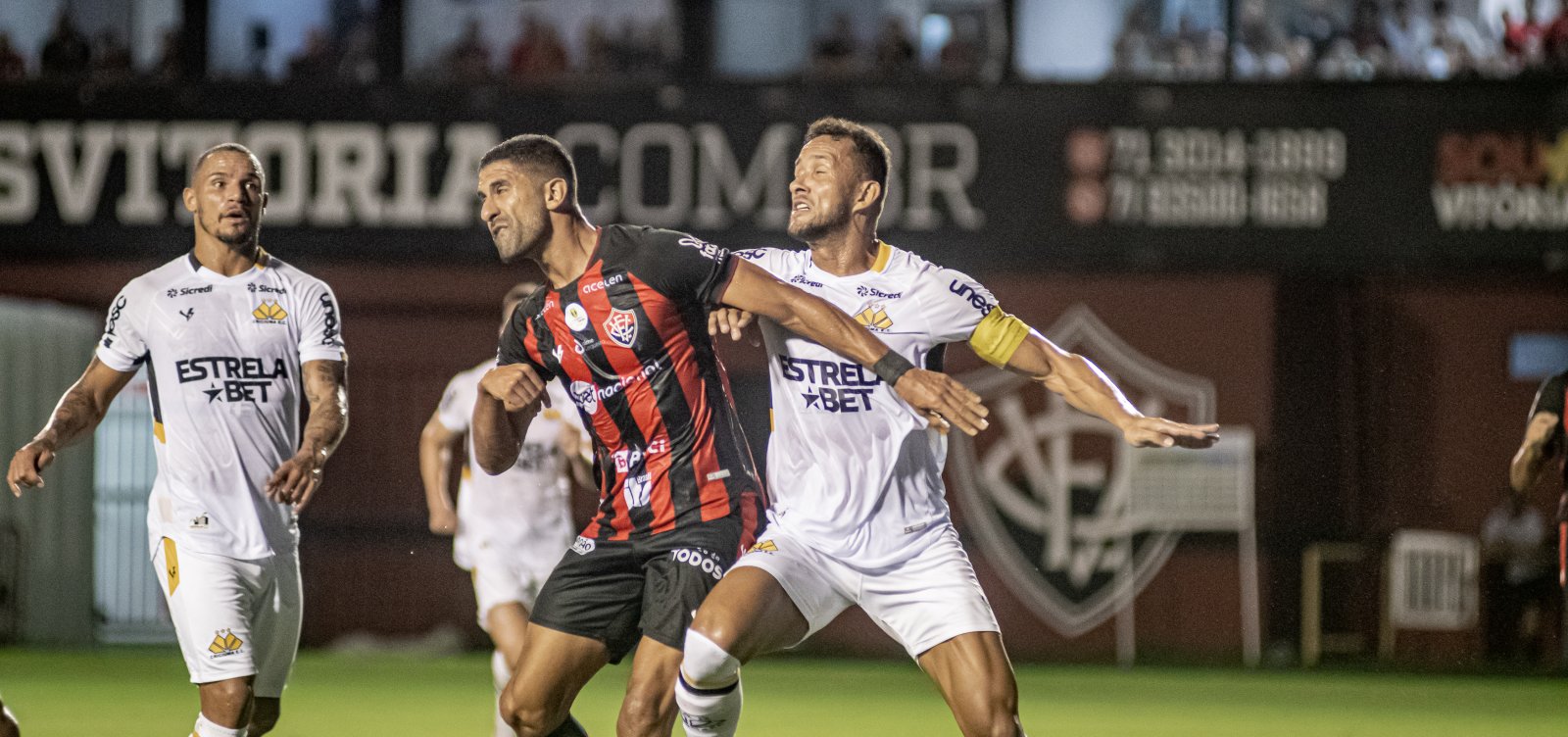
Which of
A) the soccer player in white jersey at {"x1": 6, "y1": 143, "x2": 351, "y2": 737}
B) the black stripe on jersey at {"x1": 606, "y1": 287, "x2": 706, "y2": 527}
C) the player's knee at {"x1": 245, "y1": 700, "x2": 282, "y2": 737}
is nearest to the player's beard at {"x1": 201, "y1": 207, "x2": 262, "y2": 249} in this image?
the soccer player in white jersey at {"x1": 6, "y1": 143, "x2": 351, "y2": 737}

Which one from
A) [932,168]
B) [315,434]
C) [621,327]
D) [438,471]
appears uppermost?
[932,168]

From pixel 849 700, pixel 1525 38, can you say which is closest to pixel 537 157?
pixel 849 700

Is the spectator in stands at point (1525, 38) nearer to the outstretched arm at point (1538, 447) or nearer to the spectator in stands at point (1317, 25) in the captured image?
the spectator in stands at point (1317, 25)

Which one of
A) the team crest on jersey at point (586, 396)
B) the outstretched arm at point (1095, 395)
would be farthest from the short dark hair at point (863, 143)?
the team crest on jersey at point (586, 396)

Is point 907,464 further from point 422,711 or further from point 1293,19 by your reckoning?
point 1293,19

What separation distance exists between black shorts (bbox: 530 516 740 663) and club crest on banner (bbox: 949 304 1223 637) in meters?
9.45

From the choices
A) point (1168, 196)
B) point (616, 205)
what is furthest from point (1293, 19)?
point (616, 205)

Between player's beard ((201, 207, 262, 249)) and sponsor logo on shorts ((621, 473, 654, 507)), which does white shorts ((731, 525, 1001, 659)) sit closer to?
sponsor logo on shorts ((621, 473, 654, 507))

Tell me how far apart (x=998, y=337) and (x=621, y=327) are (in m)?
1.20

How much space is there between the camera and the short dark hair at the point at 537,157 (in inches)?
241

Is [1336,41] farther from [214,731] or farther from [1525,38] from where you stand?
[214,731]

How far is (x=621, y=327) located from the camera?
612 cm

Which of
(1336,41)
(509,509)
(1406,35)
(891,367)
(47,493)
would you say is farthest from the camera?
(47,493)

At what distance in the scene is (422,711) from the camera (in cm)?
1118
